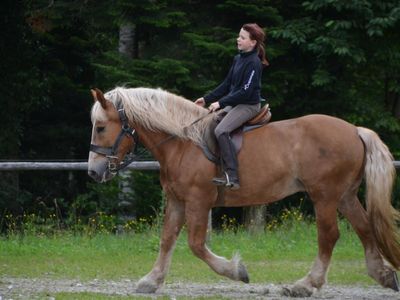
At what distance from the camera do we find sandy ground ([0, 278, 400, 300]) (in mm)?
9211

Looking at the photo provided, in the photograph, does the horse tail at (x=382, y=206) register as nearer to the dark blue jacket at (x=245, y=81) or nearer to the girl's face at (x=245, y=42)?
the dark blue jacket at (x=245, y=81)

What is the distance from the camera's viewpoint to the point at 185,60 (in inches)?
645

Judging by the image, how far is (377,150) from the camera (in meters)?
9.53

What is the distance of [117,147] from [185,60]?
278 inches

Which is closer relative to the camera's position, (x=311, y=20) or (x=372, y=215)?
(x=372, y=215)

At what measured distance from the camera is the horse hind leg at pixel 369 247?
9.45 meters

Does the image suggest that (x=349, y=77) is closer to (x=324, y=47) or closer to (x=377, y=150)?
(x=324, y=47)

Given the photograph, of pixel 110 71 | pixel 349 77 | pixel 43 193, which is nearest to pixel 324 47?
pixel 349 77

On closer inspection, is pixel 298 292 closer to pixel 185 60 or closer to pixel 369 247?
pixel 369 247

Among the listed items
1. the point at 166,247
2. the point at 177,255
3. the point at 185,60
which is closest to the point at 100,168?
the point at 166,247

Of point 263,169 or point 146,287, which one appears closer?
point 146,287

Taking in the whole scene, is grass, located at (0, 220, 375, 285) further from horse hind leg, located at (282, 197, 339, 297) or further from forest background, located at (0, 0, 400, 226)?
forest background, located at (0, 0, 400, 226)

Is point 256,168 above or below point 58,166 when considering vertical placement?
above

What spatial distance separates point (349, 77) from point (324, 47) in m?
1.91
